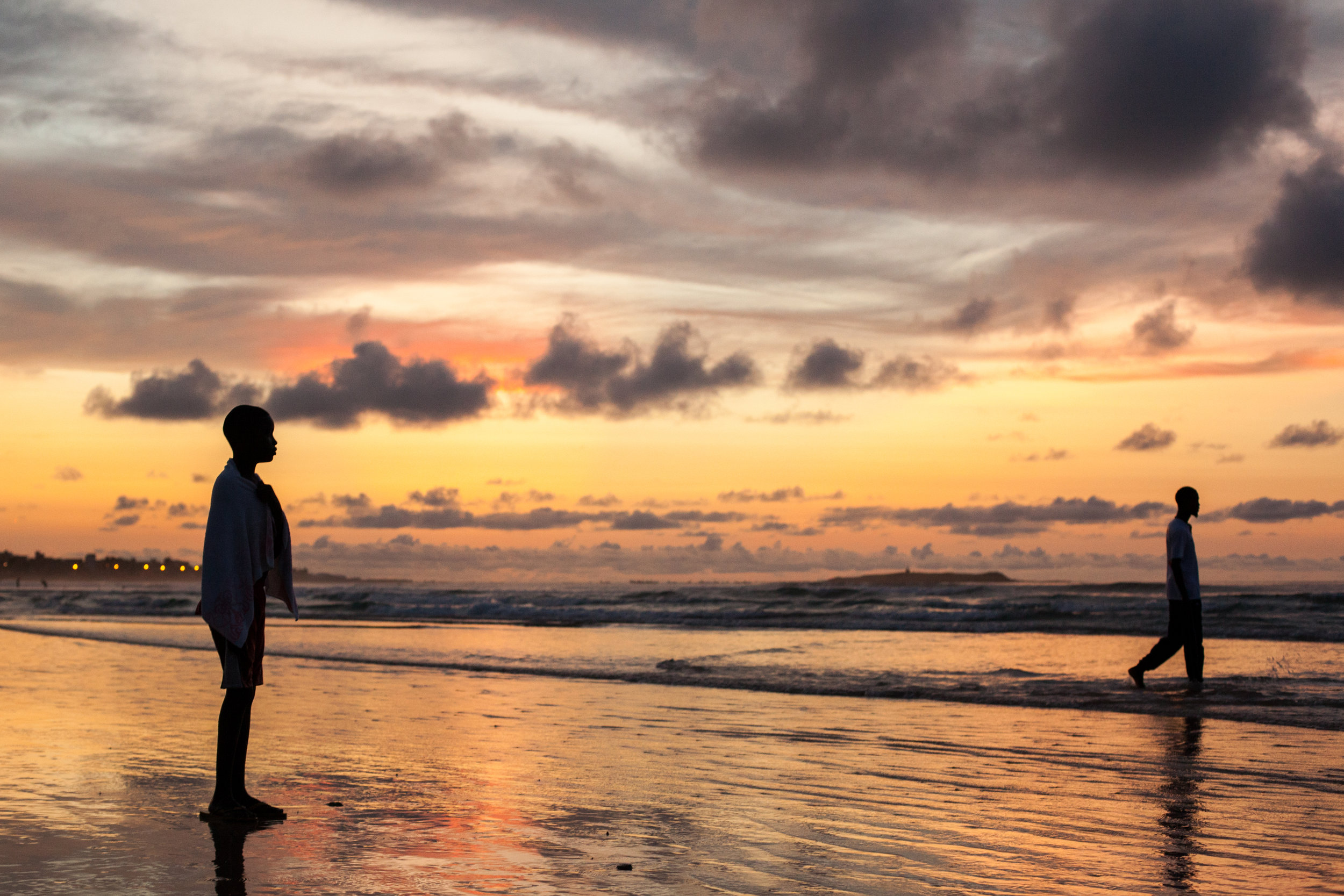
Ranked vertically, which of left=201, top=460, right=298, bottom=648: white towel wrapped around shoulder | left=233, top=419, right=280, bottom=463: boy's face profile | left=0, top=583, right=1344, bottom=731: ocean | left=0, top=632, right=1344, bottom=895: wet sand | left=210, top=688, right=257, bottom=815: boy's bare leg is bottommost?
left=0, top=583, right=1344, bottom=731: ocean

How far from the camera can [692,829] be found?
5238 mm

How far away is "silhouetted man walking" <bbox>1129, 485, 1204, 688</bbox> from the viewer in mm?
12203

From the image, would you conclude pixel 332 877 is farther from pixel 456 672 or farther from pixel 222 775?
pixel 456 672

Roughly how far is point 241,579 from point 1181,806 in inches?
205

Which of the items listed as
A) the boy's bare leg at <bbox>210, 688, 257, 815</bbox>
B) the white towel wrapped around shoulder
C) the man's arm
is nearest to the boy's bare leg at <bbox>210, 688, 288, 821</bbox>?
the boy's bare leg at <bbox>210, 688, 257, 815</bbox>

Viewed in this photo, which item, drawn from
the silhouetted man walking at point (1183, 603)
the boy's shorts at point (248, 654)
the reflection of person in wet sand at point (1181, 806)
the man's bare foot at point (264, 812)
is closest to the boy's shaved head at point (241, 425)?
the boy's shorts at point (248, 654)

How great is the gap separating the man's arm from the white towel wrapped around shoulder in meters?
10.6

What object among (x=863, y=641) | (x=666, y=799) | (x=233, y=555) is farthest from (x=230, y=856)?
(x=863, y=641)

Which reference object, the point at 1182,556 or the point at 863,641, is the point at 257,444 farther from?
the point at 863,641

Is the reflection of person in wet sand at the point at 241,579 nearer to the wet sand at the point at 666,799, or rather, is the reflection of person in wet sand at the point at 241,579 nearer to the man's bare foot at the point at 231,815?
the man's bare foot at the point at 231,815

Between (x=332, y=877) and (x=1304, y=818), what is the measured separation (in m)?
5.01

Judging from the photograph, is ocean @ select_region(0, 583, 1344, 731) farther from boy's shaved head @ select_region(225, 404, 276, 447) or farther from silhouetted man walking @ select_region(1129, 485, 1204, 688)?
boy's shaved head @ select_region(225, 404, 276, 447)

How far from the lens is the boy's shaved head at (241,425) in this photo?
5.33m

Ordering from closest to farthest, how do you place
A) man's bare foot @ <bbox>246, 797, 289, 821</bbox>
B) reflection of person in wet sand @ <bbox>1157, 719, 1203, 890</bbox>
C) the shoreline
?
reflection of person in wet sand @ <bbox>1157, 719, 1203, 890</bbox> < man's bare foot @ <bbox>246, 797, 289, 821</bbox> < the shoreline
